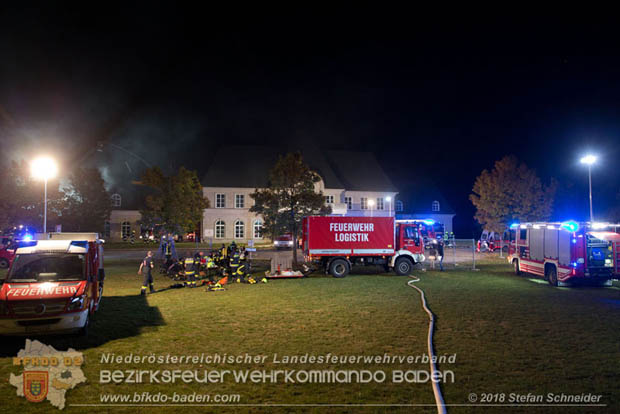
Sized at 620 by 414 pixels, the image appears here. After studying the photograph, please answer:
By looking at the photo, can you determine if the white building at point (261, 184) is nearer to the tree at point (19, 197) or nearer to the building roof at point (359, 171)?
the building roof at point (359, 171)

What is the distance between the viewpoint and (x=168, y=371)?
6.43m

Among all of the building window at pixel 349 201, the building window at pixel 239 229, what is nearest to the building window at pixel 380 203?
the building window at pixel 349 201

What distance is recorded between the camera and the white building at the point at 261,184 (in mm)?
48062

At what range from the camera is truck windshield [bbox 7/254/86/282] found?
343 inches

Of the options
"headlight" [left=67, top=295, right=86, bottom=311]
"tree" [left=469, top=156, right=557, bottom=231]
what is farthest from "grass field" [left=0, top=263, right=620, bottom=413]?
"tree" [left=469, top=156, right=557, bottom=231]

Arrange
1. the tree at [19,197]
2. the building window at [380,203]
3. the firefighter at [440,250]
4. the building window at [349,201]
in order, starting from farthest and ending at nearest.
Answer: the building window at [380,203] < the building window at [349,201] < the tree at [19,197] < the firefighter at [440,250]

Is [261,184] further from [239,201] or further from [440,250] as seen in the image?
[440,250]

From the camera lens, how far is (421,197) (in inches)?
2286

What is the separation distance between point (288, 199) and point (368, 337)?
54.5 ft

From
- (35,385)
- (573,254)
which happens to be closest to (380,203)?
(573,254)

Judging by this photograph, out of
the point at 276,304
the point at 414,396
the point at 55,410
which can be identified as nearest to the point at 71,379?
the point at 55,410

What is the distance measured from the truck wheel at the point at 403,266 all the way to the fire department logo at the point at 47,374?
603 inches

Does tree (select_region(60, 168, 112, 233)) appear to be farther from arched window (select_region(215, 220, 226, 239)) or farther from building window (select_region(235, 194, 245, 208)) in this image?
building window (select_region(235, 194, 245, 208))

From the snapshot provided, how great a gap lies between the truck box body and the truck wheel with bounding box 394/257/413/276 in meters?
0.73
